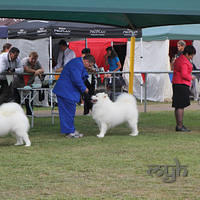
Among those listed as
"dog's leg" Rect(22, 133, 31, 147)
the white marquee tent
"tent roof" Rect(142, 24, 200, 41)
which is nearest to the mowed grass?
"dog's leg" Rect(22, 133, 31, 147)

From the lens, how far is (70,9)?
7.45 metres

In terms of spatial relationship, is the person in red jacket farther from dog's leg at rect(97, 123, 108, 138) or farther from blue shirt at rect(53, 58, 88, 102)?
blue shirt at rect(53, 58, 88, 102)

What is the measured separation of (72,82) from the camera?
29.5ft

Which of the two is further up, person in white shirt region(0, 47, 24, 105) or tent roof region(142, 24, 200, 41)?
tent roof region(142, 24, 200, 41)

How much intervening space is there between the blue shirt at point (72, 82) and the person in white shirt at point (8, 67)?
188 cm

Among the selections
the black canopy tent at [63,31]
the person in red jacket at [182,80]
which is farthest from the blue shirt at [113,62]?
the person in red jacket at [182,80]

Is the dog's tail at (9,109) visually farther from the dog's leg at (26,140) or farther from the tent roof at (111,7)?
the tent roof at (111,7)

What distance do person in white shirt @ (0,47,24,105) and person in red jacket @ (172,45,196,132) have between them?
343 cm

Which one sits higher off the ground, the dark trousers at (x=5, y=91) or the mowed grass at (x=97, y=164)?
the dark trousers at (x=5, y=91)

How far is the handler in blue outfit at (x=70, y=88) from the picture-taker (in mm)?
8906

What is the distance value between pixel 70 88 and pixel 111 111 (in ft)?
2.95

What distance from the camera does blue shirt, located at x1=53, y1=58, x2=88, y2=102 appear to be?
888cm

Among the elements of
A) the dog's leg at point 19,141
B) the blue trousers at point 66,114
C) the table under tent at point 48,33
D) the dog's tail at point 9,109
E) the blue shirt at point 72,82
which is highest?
the table under tent at point 48,33

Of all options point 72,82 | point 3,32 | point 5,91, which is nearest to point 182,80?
point 72,82
